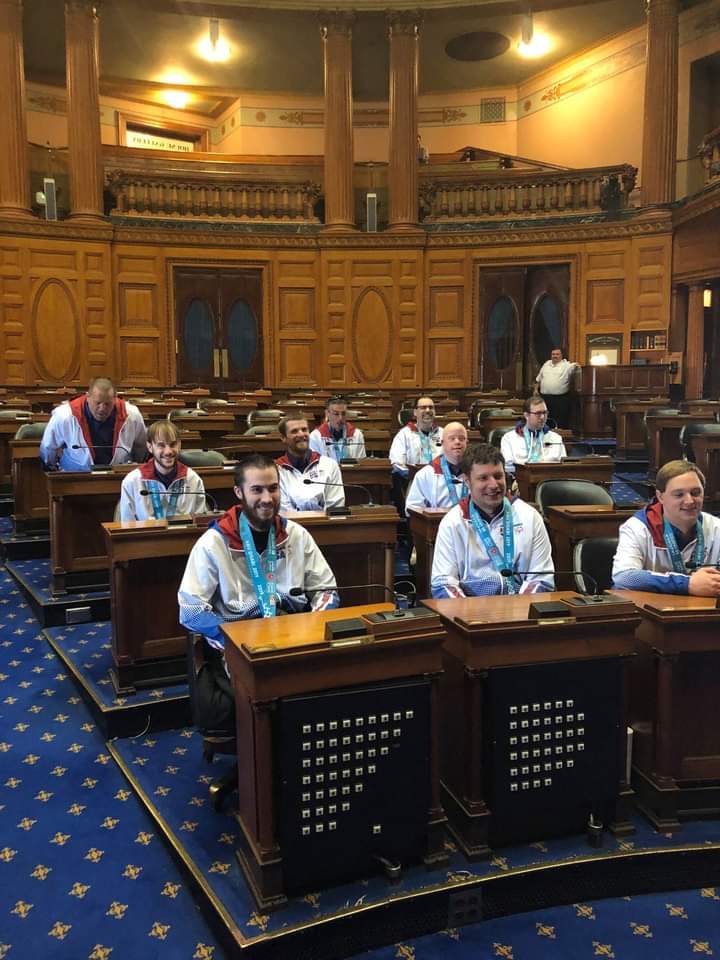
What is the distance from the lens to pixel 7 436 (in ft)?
23.0

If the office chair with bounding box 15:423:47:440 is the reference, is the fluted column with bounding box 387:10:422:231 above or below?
above

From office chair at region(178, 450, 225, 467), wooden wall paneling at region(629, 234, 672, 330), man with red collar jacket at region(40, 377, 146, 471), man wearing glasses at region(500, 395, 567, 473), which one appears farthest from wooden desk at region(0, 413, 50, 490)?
wooden wall paneling at region(629, 234, 672, 330)

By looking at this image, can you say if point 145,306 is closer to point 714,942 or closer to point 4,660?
point 4,660

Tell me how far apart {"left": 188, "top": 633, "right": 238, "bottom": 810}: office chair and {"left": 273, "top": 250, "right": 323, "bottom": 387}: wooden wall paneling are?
9.64m

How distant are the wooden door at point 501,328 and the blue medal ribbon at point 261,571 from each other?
9.63 metres

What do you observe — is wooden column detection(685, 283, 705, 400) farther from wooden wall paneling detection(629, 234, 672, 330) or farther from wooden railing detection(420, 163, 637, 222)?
wooden railing detection(420, 163, 637, 222)

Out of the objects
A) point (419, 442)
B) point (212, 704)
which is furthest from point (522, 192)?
point (212, 704)

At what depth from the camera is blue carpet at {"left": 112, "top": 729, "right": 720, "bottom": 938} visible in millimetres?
2236

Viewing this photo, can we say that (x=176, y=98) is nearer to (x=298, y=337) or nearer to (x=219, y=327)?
(x=219, y=327)

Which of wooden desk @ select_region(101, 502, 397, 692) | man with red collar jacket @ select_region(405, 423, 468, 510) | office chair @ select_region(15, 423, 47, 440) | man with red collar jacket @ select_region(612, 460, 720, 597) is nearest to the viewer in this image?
man with red collar jacket @ select_region(612, 460, 720, 597)

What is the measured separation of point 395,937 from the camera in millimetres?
2270

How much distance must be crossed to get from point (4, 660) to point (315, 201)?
9.38m

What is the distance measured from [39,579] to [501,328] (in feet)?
28.7

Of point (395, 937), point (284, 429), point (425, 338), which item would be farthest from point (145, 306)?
point (395, 937)
